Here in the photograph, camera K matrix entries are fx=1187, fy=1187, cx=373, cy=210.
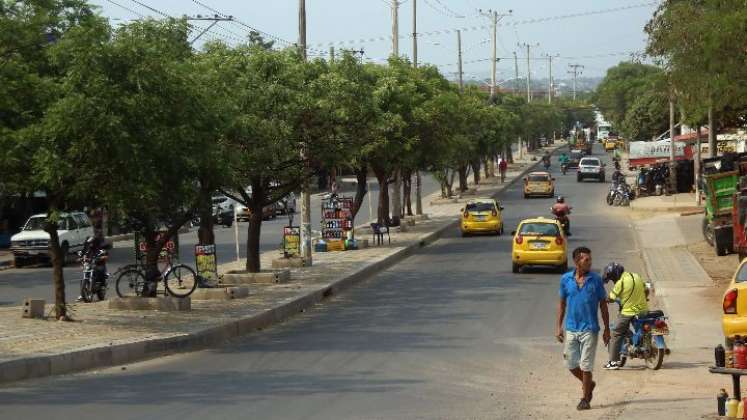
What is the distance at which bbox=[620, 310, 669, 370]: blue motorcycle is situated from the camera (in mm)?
15508

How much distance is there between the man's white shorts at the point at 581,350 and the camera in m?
12.3

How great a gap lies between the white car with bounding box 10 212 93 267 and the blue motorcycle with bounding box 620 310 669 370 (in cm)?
2511

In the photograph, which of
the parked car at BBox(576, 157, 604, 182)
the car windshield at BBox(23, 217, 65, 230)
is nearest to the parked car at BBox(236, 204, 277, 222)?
the car windshield at BBox(23, 217, 65, 230)

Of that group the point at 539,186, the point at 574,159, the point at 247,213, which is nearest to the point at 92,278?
the point at 247,213

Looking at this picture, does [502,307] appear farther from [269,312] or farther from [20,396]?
[20,396]

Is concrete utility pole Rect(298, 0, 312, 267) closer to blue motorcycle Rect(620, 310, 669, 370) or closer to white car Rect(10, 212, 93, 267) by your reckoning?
white car Rect(10, 212, 93, 267)

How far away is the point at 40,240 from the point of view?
127ft

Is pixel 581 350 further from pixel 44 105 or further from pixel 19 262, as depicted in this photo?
pixel 19 262

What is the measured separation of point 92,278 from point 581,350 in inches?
603

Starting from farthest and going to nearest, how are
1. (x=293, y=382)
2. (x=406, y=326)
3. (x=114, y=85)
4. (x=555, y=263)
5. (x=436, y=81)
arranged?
1. (x=436, y=81)
2. (x=555, y=263)
3. (x=406, y=326)
4. (x=114, y=85)
5. (x=293, y=382)

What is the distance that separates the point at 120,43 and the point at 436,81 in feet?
116

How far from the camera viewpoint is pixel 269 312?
2227cm

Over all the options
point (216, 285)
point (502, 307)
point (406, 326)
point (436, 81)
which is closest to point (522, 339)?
point (406, 326)

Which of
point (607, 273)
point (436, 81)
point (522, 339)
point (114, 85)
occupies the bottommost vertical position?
point (522, 339)
